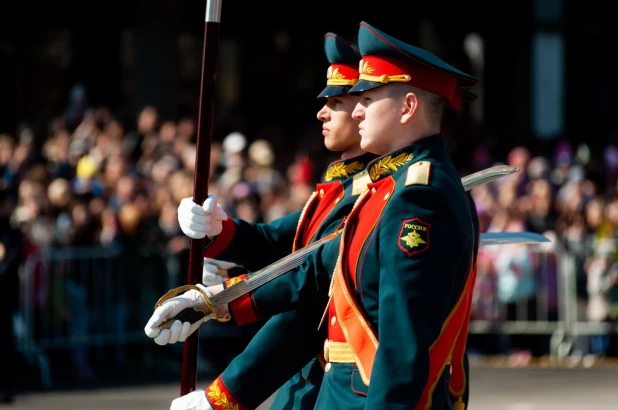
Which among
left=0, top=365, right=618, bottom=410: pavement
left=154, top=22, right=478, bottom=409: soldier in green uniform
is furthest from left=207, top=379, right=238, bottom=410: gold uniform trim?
left=0, top=365, right=618, bottom=410: pavement

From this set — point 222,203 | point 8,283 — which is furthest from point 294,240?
point 222,203

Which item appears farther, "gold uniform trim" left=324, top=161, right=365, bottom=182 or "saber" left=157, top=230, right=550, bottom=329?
"gold uniform trim" left=324, top=161, right=365, bottom=182

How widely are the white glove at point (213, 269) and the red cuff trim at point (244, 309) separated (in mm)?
760

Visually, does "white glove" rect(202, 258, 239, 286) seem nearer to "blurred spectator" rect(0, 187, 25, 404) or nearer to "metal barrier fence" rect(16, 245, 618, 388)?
"blurred spectator" rect(0, 187, 25, 404)

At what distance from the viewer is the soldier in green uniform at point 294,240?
483 cm

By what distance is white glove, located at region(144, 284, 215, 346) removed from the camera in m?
4.33

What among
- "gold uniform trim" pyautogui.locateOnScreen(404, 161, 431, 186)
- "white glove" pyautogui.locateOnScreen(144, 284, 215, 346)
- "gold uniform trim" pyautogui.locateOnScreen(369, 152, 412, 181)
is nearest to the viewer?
"gold uniform trim" pyautogui.locateOnScreen(404, 161, 431, 186)

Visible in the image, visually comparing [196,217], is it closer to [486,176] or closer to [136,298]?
[486,176]

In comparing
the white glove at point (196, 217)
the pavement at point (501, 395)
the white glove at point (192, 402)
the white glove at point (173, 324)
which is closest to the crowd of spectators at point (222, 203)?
the pavement at point (501, 395)

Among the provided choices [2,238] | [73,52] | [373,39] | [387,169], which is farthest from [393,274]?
[73,52]

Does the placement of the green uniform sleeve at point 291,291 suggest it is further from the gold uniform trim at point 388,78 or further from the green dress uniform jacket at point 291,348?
the gold uniform trim at point 388,78

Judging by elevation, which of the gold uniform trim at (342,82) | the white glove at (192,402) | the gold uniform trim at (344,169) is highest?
the gold uniform trim at (342,82)

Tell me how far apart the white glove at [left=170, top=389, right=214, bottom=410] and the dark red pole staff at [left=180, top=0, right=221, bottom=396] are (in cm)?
6

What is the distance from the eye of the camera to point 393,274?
3.91 m
